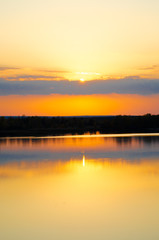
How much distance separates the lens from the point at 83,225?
6504mm

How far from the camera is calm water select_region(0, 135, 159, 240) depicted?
6.23m

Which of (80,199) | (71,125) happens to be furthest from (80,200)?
(71,125)

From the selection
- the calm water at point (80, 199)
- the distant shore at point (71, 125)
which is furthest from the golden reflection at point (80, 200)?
the distant shore at point (71, 125)

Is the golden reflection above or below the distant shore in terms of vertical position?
below

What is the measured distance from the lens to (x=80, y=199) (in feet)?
26.9

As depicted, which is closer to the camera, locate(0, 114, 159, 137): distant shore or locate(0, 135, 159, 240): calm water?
locate(0, 135, 159, 240): calm water

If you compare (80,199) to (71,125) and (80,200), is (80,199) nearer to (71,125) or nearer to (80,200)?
(80,200)

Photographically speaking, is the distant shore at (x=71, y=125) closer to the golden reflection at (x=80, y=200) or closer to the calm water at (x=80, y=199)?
the calm water at (x=80, y=199)

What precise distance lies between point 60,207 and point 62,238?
1740 millimetres

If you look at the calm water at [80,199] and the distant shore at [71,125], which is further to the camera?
the distant shore at [71,125]

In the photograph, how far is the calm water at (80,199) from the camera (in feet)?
20.5

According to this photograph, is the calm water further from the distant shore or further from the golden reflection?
the distant shore

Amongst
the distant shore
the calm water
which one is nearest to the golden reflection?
the calm water

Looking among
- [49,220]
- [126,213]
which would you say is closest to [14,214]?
[49,220]
